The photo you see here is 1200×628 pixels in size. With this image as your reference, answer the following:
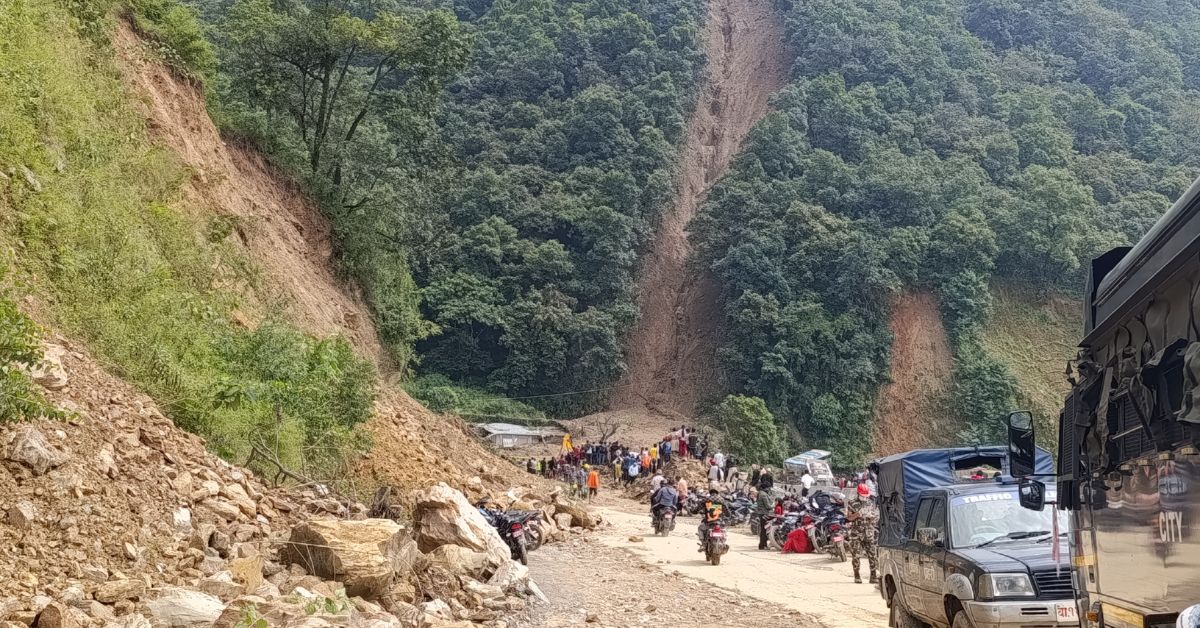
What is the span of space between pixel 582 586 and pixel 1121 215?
4990cm

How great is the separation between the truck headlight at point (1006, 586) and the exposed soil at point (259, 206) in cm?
1270

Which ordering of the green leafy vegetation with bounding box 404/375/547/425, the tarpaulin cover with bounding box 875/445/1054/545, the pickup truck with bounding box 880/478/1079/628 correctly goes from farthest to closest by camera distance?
the green leafy vegetation with bounding box 404/375/547/425 < the tarpaulin cover with bounding box 875/445/1054/545 < the pickup truck with bounding box 880/478/1079/628

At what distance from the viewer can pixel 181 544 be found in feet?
24.4

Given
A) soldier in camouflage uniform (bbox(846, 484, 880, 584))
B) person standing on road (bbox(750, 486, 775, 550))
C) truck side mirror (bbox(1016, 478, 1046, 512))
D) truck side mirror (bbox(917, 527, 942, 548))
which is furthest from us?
person standing on road (bbox(750, 486, 775, 550))

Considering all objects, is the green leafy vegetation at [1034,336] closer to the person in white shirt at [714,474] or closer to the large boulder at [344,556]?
the person in white shirt at [714,474]

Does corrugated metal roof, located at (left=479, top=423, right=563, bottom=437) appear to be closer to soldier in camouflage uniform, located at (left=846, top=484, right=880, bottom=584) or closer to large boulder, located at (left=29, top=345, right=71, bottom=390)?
soldier in camouflage uniform, located at (left=846, top=484, right=880, bottom=584)

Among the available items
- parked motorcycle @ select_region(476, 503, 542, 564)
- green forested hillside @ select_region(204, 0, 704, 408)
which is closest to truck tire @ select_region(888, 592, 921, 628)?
parked motorcycle @ select_region(476, 503, 542, 564)

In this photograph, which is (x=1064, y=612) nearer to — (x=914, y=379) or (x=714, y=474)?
(x=714, y=474)

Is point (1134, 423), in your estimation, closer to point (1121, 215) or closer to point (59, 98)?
point (59, 98)

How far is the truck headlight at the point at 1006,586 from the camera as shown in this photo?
22.9 ft

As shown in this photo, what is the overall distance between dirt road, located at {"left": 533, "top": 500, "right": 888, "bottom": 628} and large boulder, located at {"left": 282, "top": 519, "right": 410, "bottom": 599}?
271 centimetres

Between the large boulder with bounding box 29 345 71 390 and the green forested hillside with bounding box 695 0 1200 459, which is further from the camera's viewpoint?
the green forested hillside with bounding box 695 0 1200 459

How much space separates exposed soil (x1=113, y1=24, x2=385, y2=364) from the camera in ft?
59.4

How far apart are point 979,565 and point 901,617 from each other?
90.9 inches
